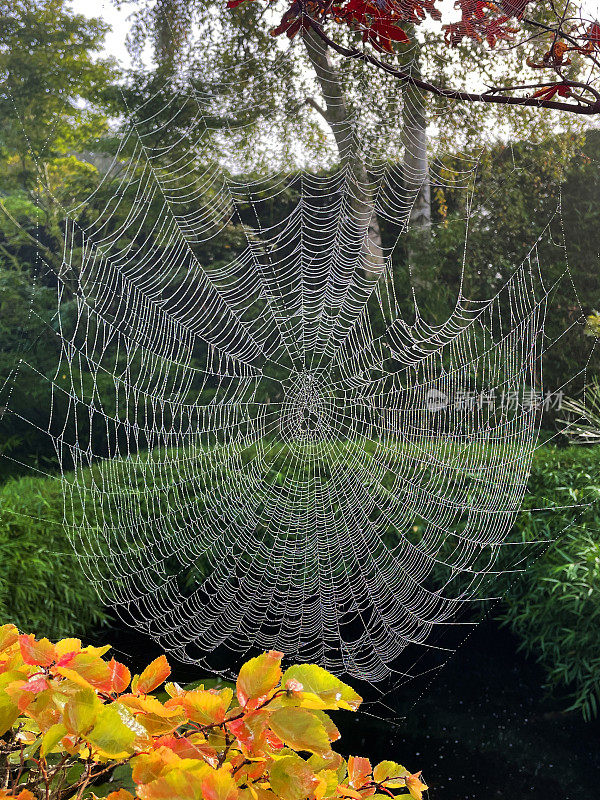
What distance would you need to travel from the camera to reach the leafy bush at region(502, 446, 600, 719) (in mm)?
3465

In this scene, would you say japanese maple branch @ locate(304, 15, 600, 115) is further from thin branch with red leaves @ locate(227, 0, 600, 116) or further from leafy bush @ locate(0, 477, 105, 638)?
leafy bush @ locate(0, 477, 105, 638)

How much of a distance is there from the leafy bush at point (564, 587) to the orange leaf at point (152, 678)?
2497mm

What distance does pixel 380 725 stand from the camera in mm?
3430

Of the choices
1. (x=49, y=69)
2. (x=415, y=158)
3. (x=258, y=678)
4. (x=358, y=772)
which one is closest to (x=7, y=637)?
(x=258, y=678)

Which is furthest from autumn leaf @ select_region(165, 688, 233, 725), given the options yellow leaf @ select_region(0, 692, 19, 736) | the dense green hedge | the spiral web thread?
the dense green hedge

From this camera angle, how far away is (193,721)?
95 centimetres

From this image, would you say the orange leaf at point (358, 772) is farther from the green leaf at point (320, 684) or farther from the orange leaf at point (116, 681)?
the orange leaf at point (116, 681)

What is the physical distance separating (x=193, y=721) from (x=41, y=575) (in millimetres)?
2752

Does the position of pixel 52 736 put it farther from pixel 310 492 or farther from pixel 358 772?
pixel 310 492

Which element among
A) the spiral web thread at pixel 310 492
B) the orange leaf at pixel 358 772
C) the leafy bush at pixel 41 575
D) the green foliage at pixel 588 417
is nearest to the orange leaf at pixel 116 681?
the orange leaf at pixel 358 772

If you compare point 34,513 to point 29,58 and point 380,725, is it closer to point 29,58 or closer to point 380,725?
point 380,725

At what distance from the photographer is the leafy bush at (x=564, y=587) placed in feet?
11.4

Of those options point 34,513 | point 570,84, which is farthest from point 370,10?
point 34,513

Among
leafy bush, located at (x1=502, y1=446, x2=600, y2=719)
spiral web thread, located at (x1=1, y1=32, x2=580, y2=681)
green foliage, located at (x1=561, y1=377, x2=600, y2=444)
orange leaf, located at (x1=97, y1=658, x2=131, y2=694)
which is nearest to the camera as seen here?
orange leaf, located at (x1=97, y1=658, x2=131, y2=694)
